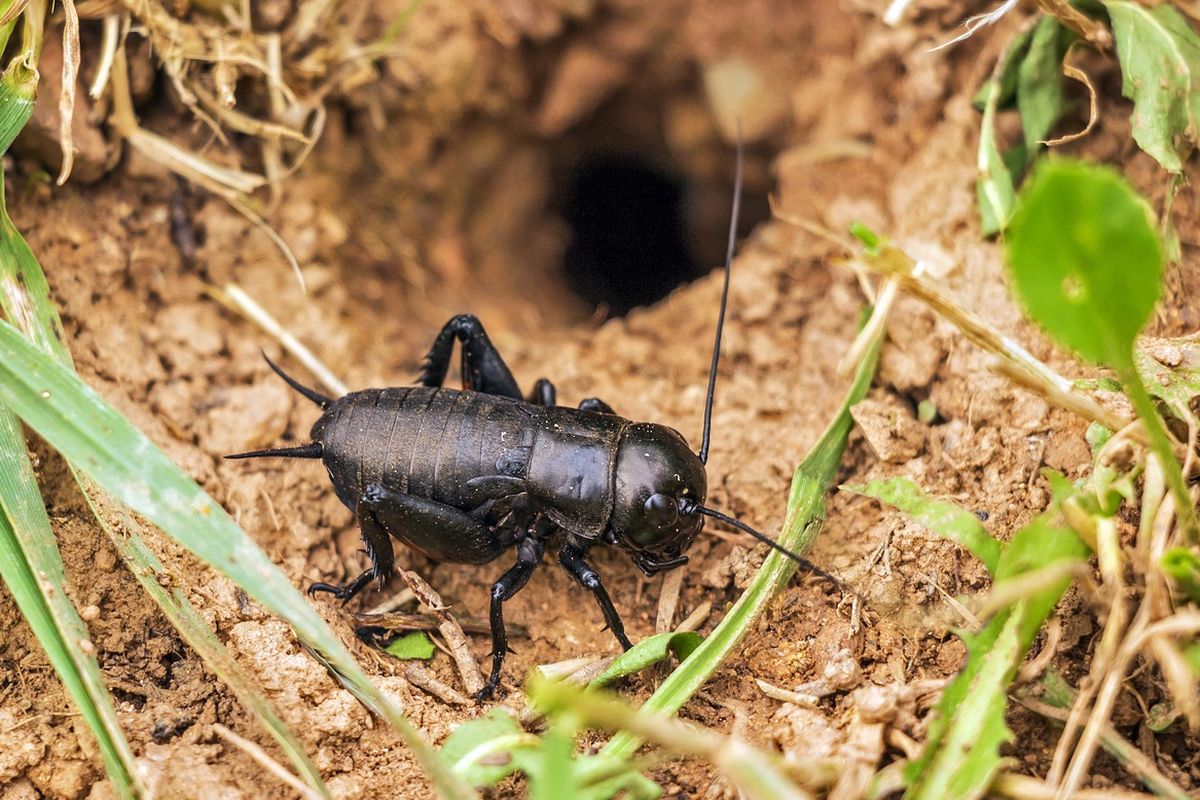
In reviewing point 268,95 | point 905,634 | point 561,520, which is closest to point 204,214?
point 268,95

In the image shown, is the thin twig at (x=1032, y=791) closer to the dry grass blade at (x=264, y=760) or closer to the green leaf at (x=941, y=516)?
the green leaf at (x=941, y=516)

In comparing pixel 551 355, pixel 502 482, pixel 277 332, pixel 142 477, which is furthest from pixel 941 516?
pixel 277 332

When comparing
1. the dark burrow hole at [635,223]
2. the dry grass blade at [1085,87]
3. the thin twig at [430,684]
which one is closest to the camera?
the thin twig at [430,684]

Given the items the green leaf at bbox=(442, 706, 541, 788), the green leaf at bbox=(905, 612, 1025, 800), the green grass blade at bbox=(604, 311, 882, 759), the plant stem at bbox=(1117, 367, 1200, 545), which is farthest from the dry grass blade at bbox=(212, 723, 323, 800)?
the plant stem at bbox=(1117, 367, 1200, 545)

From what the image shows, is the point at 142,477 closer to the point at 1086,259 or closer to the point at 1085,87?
the point at 1086,259

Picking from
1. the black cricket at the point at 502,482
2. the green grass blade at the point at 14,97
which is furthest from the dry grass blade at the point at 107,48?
the black cricket at the point at 502,482

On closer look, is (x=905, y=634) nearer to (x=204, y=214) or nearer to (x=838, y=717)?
(x=838, y=717)
